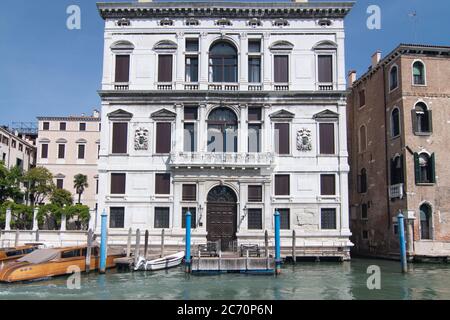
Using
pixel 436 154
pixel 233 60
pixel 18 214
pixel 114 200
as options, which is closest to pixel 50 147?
pixel 18 214

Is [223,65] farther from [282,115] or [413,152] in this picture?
[413,152]

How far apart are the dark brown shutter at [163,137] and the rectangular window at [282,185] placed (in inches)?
234

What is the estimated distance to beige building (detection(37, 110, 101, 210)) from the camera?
141 ft

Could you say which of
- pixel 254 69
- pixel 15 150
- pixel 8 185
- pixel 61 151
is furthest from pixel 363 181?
pixel 15 150

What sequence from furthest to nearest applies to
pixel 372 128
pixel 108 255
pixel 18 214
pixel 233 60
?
pixel 18 214 → pixel 372 128 → pixel 233 60 → pixel 108 255

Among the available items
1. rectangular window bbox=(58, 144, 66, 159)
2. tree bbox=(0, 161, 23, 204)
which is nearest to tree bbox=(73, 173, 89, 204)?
rectangular window bbox=(58, 144, 66, 159)

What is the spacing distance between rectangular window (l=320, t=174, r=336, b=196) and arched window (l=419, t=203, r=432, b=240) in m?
4.57

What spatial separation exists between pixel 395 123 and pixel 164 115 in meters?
12.6

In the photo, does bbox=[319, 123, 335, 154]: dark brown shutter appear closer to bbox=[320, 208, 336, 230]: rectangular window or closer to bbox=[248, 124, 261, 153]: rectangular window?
bbox=[320, 208, 336, 230]: rectangular window

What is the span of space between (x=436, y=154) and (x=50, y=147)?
32.9 metres

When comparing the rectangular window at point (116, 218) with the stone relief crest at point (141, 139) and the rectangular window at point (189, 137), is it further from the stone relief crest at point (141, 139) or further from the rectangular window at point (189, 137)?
the rectangular window at point (189, 137)

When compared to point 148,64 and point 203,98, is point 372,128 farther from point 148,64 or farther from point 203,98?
point 148,64

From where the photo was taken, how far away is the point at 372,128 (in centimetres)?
2852

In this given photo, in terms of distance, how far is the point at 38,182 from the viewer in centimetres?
3897
